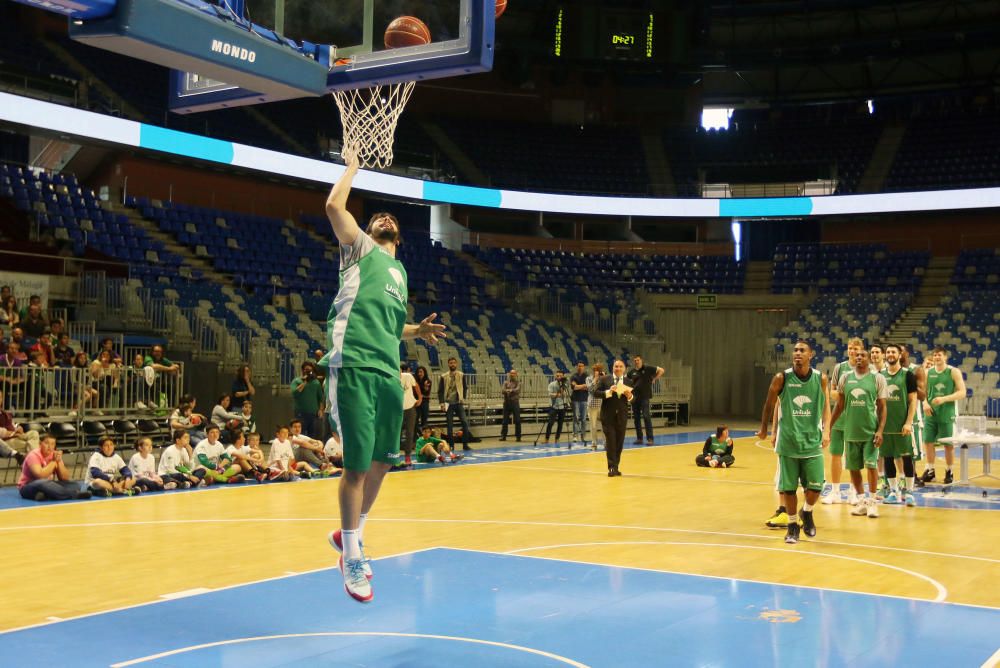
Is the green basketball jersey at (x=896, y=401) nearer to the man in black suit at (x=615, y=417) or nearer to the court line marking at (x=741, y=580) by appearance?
the man in black suit at (x=615, y=417)

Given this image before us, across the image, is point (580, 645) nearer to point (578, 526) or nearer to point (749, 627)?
point (749, 627)

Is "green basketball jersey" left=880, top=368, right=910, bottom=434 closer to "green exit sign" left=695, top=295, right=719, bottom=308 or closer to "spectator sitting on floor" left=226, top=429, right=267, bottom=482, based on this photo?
"spectator sitting on floor" left=226, top=429, right=267, bottom=482

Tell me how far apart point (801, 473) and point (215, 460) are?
788 centimetres

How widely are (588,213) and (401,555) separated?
27458 mm

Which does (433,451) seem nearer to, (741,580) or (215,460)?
(215,460)

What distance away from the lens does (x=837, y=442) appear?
1214 centimetres

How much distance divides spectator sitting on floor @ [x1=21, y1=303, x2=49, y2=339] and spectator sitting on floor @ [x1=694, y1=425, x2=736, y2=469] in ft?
35.3

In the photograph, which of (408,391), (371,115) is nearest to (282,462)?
(408,391)

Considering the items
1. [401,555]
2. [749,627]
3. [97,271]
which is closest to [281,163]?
[97,271]

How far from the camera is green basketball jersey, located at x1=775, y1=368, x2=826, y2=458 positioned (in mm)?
9203

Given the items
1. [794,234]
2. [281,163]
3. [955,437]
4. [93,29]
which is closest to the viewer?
[93,29]

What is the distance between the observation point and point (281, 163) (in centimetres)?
2739

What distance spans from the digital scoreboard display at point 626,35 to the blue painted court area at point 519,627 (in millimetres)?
28327

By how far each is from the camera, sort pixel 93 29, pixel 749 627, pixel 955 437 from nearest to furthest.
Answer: pixel 749 627 → pixel 93 29 → pixel 955 437
